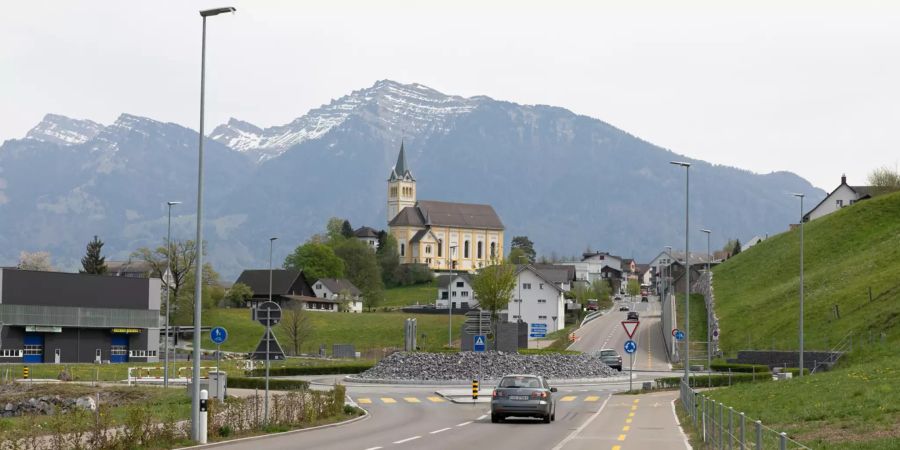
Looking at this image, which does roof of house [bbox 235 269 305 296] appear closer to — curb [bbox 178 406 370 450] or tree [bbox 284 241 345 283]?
tree [bbox 284 241 345 283]

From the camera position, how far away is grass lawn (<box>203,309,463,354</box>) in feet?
402

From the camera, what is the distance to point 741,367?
71.4m

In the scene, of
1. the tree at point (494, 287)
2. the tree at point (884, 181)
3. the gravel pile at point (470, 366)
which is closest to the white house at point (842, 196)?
the tree at point (884, 181)

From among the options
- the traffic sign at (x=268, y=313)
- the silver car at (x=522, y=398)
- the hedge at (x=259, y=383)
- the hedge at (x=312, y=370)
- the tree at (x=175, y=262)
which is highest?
the tree at (x=175, y=262)

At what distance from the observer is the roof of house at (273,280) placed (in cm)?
16388

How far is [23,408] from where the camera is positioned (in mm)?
46312

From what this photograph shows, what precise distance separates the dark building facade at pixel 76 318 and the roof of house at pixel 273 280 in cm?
5341

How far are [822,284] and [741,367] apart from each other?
21.2m

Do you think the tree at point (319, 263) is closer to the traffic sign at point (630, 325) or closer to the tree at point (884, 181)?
the tree at point (884, 181)

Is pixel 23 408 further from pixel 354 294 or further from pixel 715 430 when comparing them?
pixel 354 294

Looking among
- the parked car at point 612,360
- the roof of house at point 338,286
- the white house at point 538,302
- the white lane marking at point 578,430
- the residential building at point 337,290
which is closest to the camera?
the white lane marking at point 578,430

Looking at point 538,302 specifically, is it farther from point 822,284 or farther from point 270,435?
point 270,435

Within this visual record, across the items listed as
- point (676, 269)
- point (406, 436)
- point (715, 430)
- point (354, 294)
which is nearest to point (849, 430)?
point (715, 430)

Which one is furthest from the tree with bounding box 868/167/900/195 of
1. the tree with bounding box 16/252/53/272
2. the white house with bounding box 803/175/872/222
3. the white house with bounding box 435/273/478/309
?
the tree with bounding box 16/252/53/272
